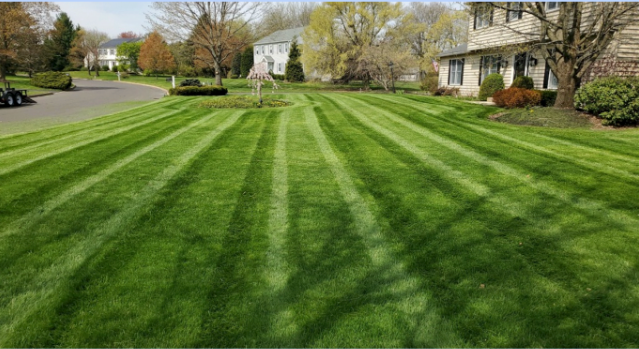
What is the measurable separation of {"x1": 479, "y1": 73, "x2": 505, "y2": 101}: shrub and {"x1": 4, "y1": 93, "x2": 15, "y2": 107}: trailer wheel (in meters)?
23.8

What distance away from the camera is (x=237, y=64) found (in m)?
66.1

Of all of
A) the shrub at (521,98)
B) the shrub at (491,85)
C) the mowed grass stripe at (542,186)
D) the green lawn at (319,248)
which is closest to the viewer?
the green lawn at (319,248)

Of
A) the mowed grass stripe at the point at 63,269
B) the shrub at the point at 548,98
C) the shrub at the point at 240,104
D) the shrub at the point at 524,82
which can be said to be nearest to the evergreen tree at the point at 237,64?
the shrub at the point at 240,104

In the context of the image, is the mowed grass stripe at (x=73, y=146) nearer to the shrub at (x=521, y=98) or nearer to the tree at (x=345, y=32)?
the shrub at (x=521, y=98)

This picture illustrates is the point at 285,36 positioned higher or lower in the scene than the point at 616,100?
higher

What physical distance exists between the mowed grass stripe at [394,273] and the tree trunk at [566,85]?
10.9 m

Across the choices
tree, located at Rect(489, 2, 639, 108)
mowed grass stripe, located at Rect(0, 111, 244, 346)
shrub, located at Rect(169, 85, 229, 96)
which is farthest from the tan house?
shrub, located at Rect(169, 85, 229, 96)

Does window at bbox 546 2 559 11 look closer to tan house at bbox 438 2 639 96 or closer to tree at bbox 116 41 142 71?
tan house at bbox 438 2 639 96

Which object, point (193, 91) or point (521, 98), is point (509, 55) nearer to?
point (521, 98)

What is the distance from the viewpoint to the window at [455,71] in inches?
990

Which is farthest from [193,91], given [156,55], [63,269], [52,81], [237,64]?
[237,64]

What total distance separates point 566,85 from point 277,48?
54671 millimetres

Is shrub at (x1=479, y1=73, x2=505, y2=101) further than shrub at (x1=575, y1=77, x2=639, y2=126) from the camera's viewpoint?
Yes

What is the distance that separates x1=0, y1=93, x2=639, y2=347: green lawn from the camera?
288 centimetres
